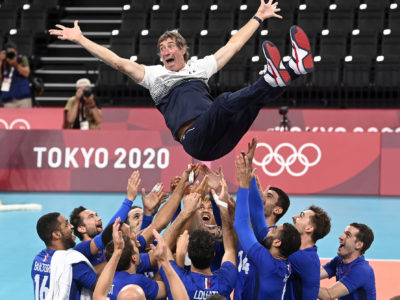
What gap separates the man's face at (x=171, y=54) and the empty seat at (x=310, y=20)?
518 inches

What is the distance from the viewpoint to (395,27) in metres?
19.7

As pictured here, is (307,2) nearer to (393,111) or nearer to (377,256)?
(393,111)

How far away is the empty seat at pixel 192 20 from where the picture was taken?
20484 millimetres

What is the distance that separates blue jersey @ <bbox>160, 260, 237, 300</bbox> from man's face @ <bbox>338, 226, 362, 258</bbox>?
4.84 feet

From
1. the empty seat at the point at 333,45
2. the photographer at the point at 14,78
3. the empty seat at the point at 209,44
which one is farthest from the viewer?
the empty seat at the point at 209,44

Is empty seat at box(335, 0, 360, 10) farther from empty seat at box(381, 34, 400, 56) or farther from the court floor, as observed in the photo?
the court floor

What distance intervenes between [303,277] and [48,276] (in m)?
1.98

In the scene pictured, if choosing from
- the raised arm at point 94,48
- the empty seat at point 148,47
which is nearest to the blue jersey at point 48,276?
the raised arm at point 94,48

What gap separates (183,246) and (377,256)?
5364 millimetres

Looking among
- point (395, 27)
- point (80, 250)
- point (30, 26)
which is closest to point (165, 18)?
point (30, 26)

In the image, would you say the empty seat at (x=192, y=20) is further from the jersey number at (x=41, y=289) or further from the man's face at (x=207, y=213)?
the jersey number at (x=41, y=289)

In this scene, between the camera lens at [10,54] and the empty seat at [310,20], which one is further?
the empty seat at [310,20]

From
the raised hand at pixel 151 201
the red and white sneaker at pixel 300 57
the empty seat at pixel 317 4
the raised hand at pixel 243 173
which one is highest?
the empty seat at pixel 317 4

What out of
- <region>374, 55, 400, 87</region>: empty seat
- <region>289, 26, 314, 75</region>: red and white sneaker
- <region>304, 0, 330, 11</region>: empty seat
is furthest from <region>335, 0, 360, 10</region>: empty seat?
<region>289, 26, 314, 75</region>: red and white sneaker
